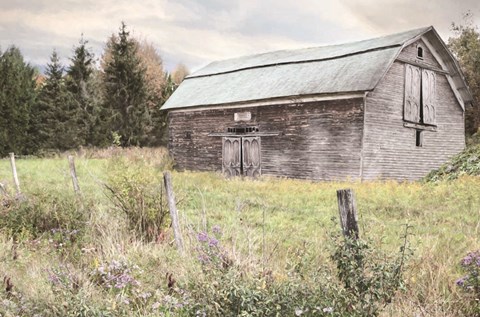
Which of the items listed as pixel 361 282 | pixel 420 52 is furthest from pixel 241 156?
pixel 361 282

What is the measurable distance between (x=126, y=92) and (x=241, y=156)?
48.2 ft

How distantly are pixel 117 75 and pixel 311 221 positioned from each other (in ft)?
85.0

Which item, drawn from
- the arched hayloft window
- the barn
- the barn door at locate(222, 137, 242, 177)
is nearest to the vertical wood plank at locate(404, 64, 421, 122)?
the barn

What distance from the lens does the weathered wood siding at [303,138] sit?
17.5m

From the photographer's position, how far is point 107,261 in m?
5.83

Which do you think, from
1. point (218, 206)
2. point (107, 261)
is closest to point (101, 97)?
point (218, 206)

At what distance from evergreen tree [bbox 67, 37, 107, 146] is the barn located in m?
10.9

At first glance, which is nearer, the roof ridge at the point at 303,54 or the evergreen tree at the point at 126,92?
the roof ridge at the point at 303,54

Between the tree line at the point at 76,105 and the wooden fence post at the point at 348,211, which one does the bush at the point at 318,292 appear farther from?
the tree line at the point at 76,105

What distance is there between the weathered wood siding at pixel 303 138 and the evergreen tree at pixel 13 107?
13981 millimetres

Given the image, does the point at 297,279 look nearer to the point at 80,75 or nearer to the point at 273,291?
the point at 273,291

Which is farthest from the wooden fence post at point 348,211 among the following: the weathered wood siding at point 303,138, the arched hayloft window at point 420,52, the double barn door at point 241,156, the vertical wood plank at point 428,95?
the arched hayloft window at point 420,52

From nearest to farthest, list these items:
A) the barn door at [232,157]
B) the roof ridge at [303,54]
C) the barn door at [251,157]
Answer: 1. the roof ridge at [303,54]
2. the barn door at [251,157]
3. the barn door at [232,157]

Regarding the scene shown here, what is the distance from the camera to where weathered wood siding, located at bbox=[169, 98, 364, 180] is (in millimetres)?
17531
